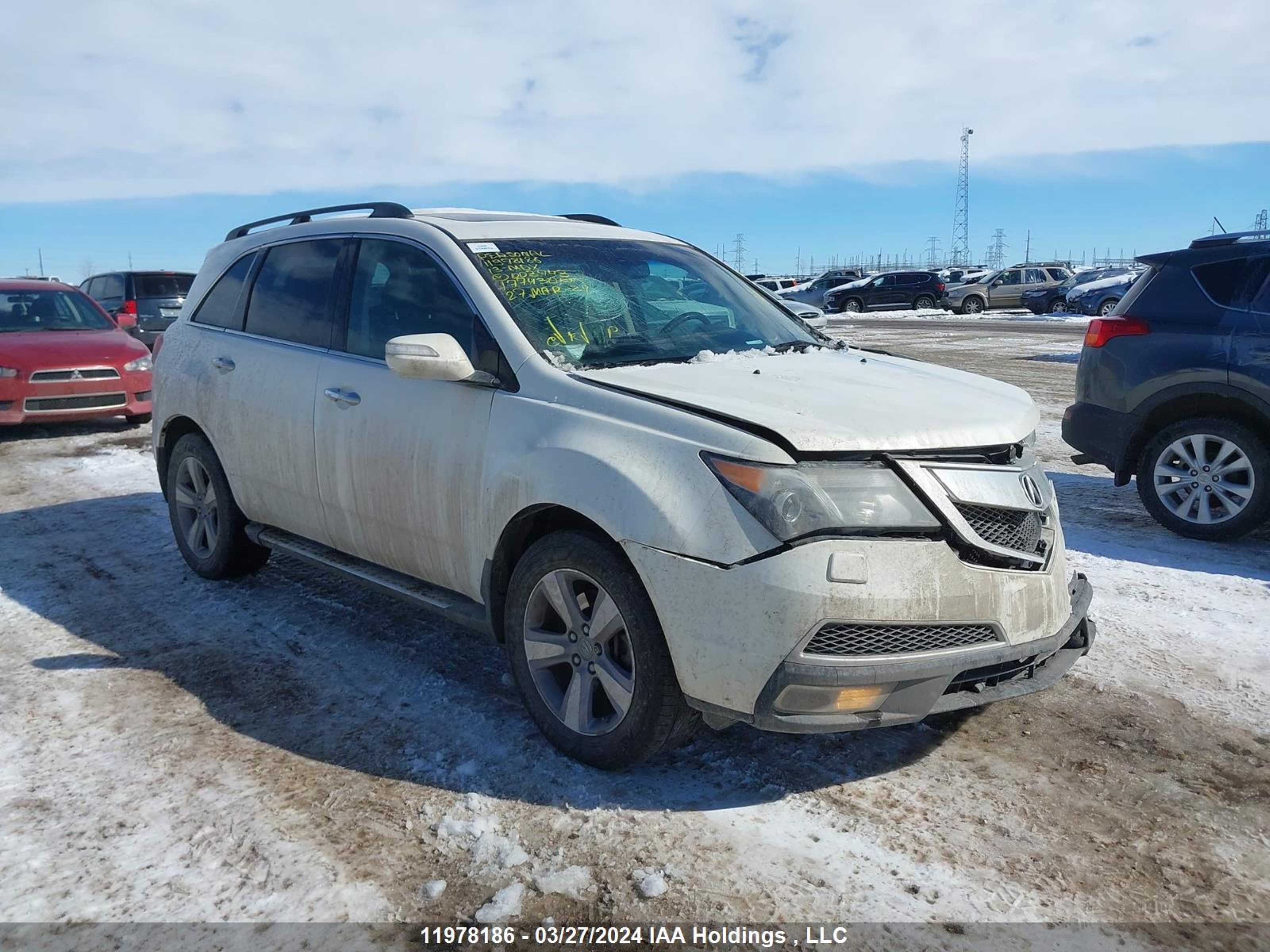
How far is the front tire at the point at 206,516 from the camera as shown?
5.28 m

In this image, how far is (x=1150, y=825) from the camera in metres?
3.09

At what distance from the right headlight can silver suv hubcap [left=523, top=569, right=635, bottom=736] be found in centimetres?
57

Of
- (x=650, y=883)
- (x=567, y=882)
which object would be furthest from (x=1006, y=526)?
(x=567, y=882)

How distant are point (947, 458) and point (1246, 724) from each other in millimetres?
1673

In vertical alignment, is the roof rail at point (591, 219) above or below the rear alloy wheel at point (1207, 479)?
above

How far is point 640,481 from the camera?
314 centimetres

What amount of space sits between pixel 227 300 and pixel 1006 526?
13.4 feet

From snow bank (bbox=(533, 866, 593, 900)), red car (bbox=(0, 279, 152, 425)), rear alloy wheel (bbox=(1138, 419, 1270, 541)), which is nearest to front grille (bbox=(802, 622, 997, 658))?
snow bank (bbox=(533, 866, 593, 900))

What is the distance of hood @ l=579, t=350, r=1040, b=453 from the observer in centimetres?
309

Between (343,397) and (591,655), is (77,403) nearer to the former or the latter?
(343,397)

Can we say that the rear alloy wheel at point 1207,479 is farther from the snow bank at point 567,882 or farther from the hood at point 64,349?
the hood at point 64,349

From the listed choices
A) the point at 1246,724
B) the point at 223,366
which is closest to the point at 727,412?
the point at 1246,724

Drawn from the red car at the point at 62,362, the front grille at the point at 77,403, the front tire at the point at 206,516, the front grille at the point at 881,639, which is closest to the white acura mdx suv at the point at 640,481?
the front grille at the point at 881,639

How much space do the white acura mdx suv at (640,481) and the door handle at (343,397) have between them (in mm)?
18
